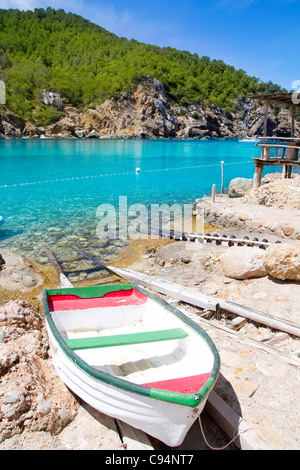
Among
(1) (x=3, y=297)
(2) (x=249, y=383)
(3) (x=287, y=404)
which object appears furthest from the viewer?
(1) (x=3, y=297)

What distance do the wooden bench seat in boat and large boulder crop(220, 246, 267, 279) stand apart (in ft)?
14.0

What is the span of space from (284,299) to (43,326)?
540 cm

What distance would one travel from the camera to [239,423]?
12.9 feet

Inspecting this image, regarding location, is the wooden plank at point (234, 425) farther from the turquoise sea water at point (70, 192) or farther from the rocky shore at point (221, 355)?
the turquoise sea water at point (70, 192)

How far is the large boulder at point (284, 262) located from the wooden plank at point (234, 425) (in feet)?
14.2

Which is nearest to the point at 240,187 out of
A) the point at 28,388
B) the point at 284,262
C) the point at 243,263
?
the point at 243,263

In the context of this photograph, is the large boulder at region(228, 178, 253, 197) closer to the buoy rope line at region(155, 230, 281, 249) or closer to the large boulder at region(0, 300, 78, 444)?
the buoy rope line at region(155, 230, 281, 249)

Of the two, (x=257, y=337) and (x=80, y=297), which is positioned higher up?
(x=80, y=297)

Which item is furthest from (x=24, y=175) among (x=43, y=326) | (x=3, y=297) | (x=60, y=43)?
(x=60, y=43)

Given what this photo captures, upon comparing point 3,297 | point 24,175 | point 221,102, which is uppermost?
point 221,102

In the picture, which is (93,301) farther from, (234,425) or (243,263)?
(243,263)

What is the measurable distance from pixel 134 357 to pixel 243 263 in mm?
4852

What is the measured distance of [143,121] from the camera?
12675cm
